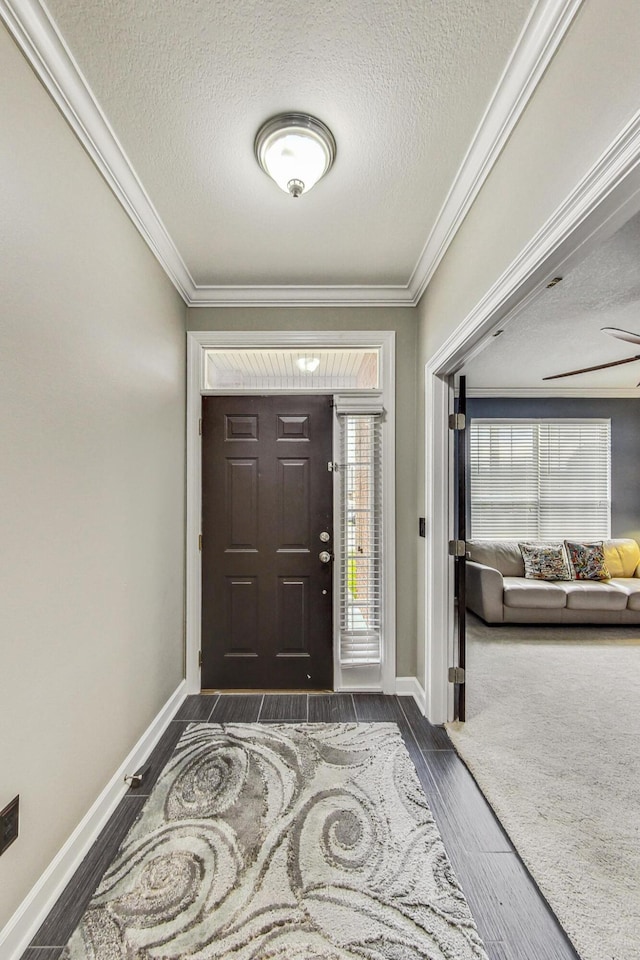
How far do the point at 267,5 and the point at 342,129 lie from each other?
49 cm

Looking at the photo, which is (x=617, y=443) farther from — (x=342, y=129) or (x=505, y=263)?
(x=342, y=129)

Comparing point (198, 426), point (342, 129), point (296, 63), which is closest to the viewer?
point (296, 63)

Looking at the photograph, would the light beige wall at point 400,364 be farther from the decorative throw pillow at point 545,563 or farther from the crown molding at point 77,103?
the decorative throw pillow at point 545,563

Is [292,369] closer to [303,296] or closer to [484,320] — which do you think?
[303,296]

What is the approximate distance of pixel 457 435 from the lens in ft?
8.44

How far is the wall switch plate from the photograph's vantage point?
120cm

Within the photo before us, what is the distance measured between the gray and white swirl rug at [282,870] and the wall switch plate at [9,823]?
0.39m

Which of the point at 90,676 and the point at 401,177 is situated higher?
the point at 401,177

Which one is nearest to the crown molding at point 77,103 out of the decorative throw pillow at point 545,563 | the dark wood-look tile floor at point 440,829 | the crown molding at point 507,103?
the crown molding at point 507,103

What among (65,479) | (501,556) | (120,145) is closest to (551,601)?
(501,556)

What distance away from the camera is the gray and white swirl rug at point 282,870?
4.28ft

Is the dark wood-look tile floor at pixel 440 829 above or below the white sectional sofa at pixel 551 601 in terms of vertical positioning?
below

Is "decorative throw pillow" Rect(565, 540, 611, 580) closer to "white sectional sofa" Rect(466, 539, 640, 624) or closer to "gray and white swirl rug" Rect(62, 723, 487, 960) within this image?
"white sectional sofa" Rect(466, 539, 640, 624)

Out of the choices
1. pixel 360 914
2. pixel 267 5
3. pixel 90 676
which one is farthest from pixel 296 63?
pixel 360 914
